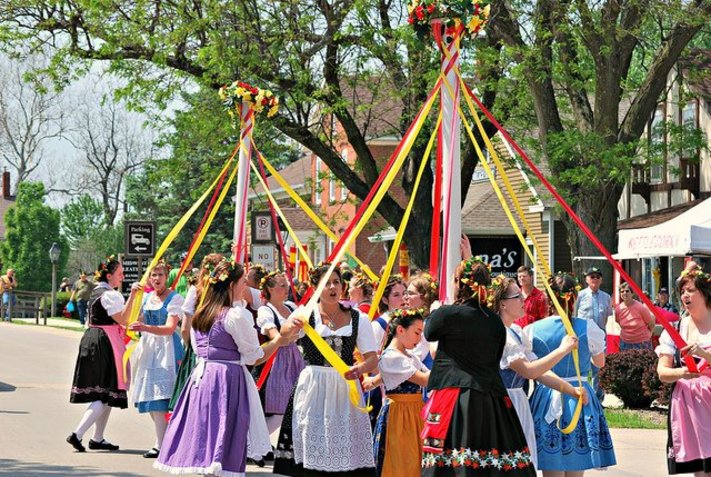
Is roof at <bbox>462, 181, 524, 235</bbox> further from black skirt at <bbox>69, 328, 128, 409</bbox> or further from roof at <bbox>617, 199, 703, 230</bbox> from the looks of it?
black skirt at <bbox>69, 328, 128, 409</bbox>

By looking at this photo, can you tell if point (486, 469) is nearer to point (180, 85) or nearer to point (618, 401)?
point (618, 401)

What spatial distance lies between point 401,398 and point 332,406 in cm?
50

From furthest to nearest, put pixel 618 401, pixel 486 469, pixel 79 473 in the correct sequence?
1. pixel 618 401
2. pixel 79 473
3. pixel 486 469

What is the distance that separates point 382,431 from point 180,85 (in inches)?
650

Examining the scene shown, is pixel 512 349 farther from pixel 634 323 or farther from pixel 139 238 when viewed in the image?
pixel 139 238

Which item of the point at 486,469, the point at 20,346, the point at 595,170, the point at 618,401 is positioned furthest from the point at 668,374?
the point at 20,346

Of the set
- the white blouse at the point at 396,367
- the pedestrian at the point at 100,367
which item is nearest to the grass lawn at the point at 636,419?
the pedestrian at the point at 100,367

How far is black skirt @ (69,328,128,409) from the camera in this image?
11633 millimetres

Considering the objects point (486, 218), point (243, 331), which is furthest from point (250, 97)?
point (486, 218)

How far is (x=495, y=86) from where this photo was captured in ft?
71.6

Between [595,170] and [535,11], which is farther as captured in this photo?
[535,11]

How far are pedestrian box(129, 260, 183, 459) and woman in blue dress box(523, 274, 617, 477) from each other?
388 centimetres

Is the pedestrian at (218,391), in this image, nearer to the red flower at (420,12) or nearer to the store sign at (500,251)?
the red flower at (420,12)

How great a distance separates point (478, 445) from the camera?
277 inches
